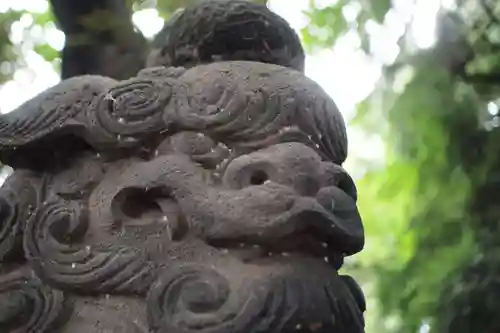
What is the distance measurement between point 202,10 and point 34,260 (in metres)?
0.48

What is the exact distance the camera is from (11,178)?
1281 mm

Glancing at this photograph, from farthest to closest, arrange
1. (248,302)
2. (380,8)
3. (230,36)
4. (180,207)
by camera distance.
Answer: (380,8), (230,36), (180,207), (248,302)

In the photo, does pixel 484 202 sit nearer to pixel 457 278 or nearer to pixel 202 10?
pixel 457 278

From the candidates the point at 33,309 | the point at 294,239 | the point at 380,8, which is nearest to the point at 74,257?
the point at 33,309

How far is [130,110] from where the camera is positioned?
1208 millimetres

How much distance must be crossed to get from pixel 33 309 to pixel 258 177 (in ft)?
1.18

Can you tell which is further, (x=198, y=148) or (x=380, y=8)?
(x=380, y=8)

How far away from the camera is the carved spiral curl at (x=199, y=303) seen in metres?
1.02

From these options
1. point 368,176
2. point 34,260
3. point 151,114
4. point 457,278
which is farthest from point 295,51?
point 368,176

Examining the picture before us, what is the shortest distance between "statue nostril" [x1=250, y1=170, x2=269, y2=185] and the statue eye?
60 millimetres

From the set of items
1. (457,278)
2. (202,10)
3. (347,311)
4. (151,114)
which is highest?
(202,10)

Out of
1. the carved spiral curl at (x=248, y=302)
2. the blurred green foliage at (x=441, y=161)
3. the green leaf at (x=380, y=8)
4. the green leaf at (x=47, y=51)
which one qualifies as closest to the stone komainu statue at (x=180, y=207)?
the carved spiral curl at (x=248, y=302)

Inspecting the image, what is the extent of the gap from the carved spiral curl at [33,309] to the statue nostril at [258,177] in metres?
0.30

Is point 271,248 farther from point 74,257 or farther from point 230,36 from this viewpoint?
point 230,36
